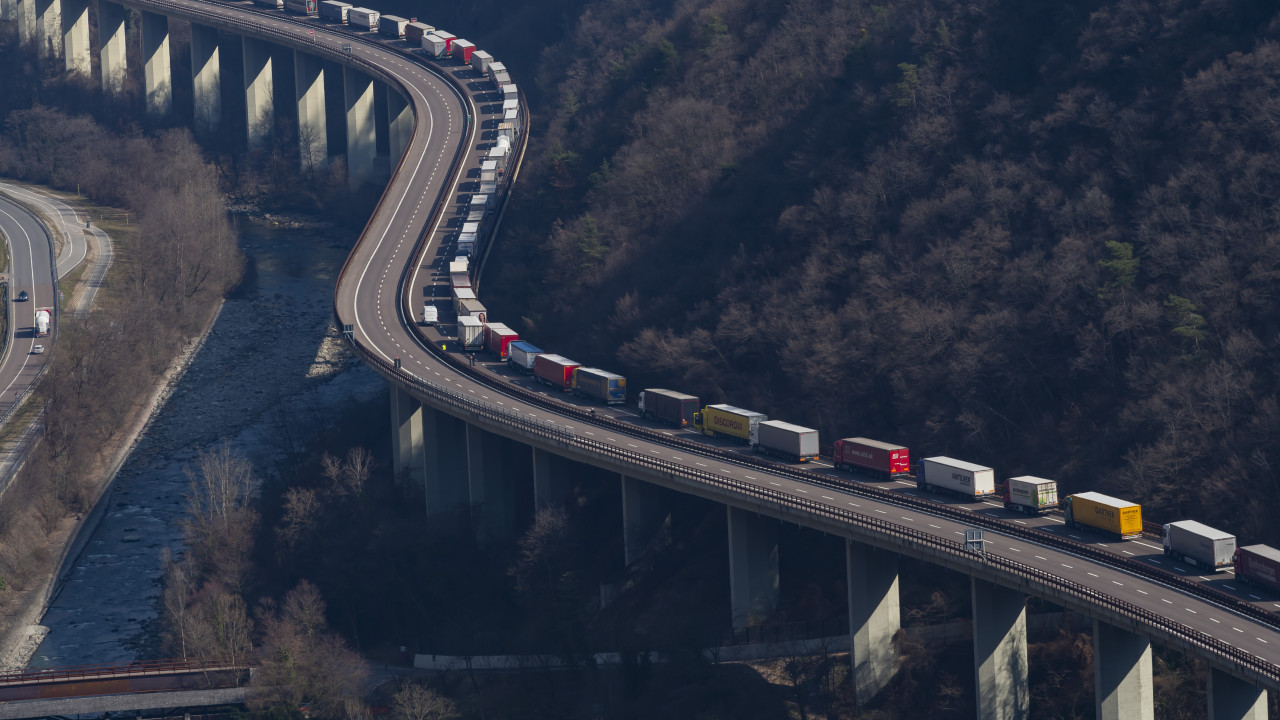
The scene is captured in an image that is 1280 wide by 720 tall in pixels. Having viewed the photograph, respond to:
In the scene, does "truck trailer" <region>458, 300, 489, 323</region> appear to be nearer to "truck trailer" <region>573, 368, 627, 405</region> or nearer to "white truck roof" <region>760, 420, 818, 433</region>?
"truck trailer" <region>573, 368, 627, 405</region>

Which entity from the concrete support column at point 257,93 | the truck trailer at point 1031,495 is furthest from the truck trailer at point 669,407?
the concrete support column at point 257,93

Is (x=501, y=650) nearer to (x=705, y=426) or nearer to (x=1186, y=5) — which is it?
(x=705, y=426)

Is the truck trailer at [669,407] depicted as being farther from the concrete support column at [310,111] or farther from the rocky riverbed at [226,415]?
the concrete support column at [310,111]

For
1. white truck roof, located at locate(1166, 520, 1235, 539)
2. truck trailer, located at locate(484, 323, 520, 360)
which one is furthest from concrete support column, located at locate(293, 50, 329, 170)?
white truck roof, located at locate(1166, 520, 1235, 539)

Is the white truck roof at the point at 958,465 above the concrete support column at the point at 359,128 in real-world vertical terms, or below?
below

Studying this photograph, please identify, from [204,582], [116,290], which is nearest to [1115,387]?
[204,582]

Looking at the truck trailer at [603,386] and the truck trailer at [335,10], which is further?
the truck trailer at [335,10]
